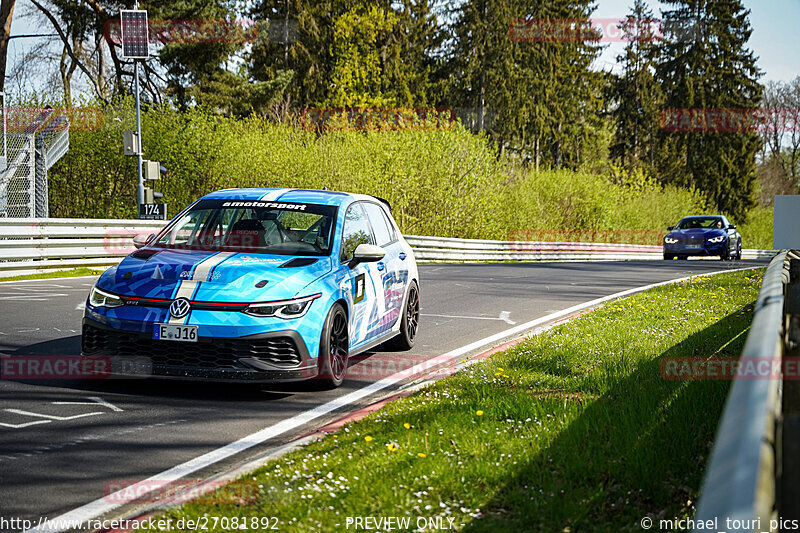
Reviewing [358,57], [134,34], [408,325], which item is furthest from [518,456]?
Answer: [358,57]

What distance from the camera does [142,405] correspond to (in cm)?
632

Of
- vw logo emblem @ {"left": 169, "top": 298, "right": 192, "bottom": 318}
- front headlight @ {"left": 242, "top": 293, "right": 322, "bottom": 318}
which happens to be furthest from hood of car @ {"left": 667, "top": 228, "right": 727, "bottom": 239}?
vw logo emblem @ {"left": 169, "top": 298, "right": 192, "bottom": 318}

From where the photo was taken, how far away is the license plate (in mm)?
6355

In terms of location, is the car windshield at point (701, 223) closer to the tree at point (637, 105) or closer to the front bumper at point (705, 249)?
the front bumper at point (705, 249)

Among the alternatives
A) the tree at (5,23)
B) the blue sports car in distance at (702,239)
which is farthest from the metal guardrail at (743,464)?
the tree at (5,23)

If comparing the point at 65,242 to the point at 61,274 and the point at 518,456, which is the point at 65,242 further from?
the point at 518,456

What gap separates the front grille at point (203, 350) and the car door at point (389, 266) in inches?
77.4

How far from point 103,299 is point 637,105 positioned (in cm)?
7131

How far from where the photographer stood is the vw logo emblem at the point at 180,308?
21.1 ft

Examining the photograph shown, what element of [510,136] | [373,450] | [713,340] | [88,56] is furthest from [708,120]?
[373,450]

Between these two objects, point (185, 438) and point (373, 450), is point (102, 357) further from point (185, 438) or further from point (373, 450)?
point (373, 450)

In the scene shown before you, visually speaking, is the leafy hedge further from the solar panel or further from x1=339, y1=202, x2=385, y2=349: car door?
x1=339, y1=202, x2=385, y2=349: car door

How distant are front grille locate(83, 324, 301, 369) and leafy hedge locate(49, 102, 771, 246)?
2810 cm

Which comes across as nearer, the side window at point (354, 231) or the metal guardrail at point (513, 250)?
the side window at point (354, 231)
